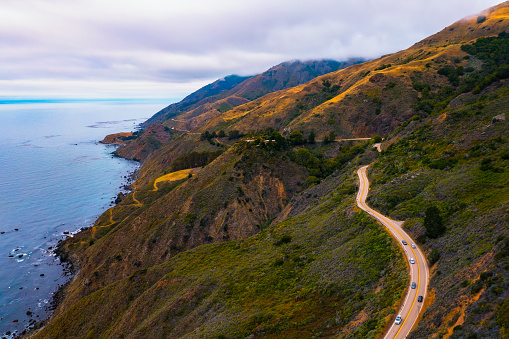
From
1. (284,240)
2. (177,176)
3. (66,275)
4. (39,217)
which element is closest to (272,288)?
(284,240)

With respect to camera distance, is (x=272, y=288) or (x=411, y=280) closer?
(x=411, y=280)

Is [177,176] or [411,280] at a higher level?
[177,176]

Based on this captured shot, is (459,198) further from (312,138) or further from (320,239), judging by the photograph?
(312,138)

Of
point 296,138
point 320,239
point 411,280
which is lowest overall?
point 320,239

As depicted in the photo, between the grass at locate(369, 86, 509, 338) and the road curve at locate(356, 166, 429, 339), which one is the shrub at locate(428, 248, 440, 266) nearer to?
the grass at locate(369, 86, 509, 338)

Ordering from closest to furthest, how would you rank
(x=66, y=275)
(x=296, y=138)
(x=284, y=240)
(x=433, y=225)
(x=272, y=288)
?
(x=433, y=225) < (x=272, y=288) < (x=284, y=240) < (x=66, y=275) < (x=296, y=138)

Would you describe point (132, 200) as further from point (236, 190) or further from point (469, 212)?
point (469, 212)

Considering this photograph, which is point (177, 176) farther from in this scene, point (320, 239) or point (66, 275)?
point (320, 239)

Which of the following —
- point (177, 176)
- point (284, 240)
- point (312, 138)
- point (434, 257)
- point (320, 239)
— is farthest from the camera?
point (177, 176)
